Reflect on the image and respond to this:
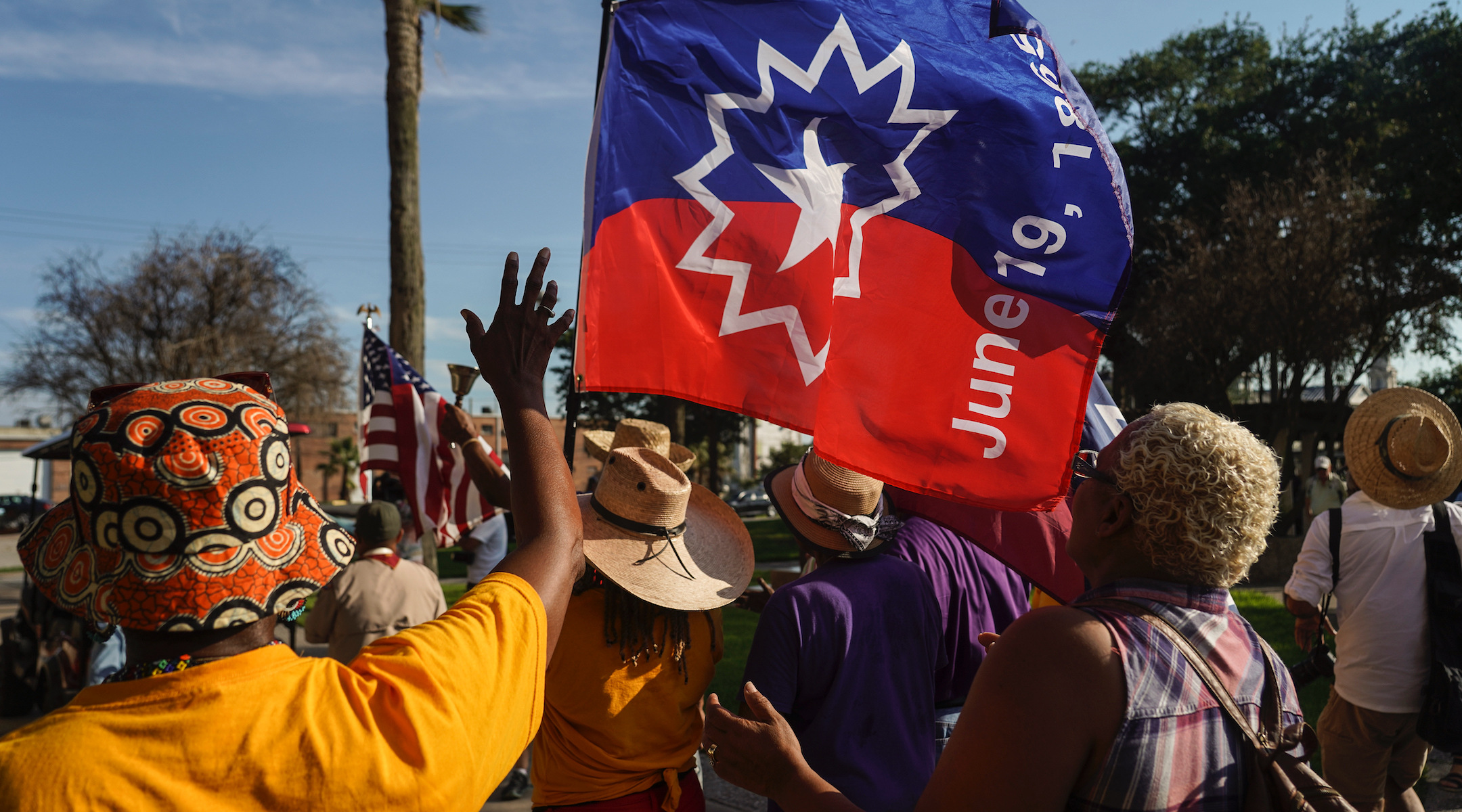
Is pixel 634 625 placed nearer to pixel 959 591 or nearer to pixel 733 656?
pixel 959 591

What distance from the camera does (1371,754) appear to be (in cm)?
436

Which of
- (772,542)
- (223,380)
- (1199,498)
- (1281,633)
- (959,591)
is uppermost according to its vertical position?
(223,380)

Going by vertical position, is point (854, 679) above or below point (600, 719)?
above

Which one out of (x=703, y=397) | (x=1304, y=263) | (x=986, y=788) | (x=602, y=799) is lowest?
(x=602, y=799)

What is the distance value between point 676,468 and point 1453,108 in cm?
2017

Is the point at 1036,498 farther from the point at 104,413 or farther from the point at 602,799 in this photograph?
the point at 104,413

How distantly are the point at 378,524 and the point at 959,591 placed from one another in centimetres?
357

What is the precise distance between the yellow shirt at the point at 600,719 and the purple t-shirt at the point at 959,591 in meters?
0.90

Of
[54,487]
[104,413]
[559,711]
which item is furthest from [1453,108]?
[54,487]

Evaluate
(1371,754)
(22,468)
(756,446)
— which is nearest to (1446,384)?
(1371,754)

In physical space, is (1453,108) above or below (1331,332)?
above

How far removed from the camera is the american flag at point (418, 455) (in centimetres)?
648

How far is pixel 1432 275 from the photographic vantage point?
18.8 metres

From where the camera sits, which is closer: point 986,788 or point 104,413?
point 104,413
